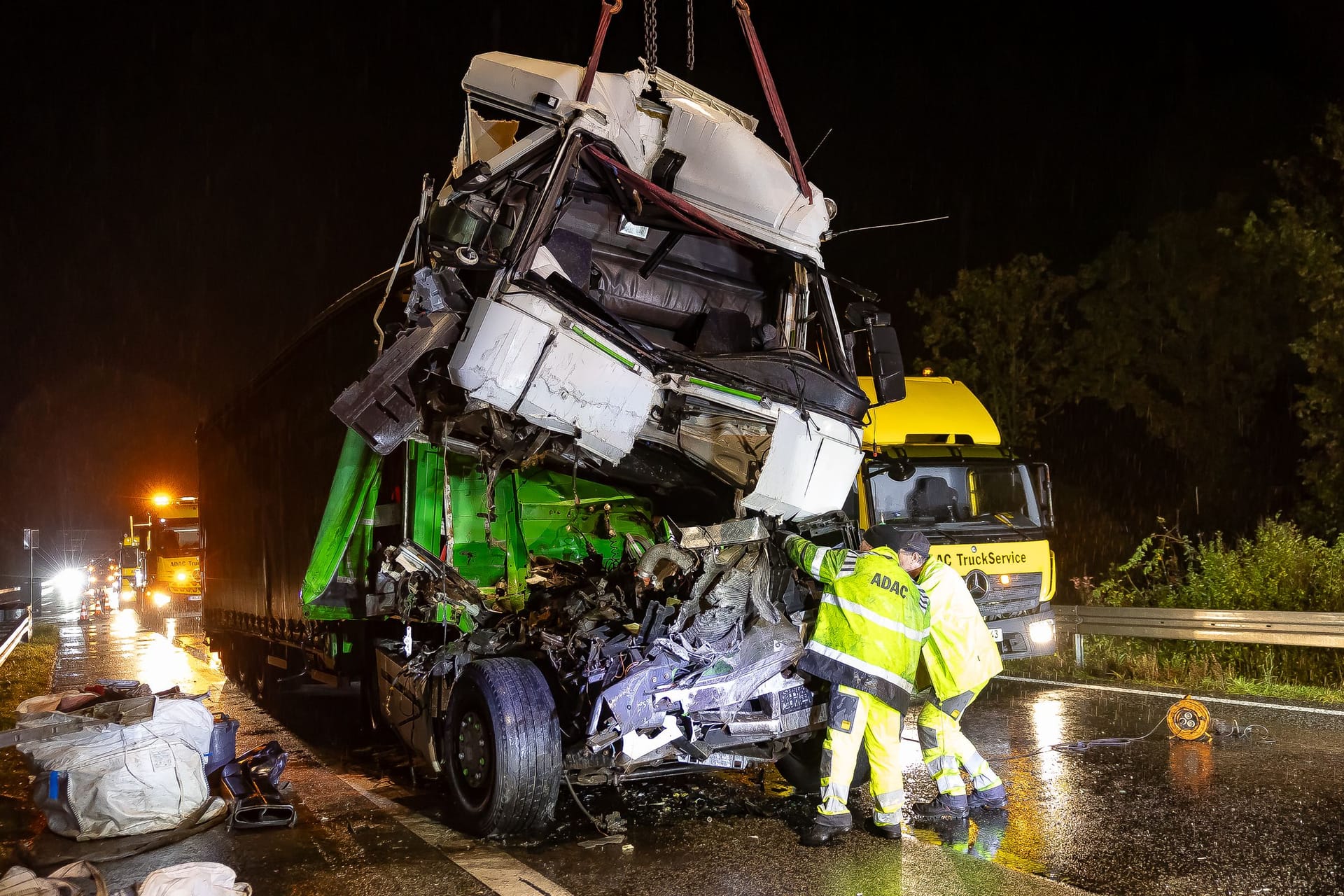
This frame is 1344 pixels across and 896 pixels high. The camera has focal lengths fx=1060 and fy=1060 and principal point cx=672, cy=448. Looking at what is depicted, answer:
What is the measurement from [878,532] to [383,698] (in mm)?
3335

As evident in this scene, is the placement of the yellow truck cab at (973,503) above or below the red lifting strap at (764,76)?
below

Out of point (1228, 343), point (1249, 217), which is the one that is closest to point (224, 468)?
point (1249, 217)

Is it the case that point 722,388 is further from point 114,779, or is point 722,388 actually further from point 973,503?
point 973,503

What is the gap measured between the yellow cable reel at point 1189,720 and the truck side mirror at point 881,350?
112 inches

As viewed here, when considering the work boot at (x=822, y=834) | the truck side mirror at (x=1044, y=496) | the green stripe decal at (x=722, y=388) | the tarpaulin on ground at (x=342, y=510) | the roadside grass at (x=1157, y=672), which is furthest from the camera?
the truck side mirror at (x=1044, y=496)

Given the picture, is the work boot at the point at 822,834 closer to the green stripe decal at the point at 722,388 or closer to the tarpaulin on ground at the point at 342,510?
the green stripe decal at the point at 722,388

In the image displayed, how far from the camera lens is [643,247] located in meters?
5.73

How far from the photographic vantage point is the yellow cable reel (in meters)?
6.54

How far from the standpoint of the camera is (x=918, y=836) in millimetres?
4859

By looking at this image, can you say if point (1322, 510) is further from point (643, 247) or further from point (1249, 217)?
point (643, 247)

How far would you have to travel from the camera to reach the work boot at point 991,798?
5.20 m

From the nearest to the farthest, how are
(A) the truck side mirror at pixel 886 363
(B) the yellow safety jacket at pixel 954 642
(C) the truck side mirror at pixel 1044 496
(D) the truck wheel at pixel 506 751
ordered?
(D) the truck wheel at pixel 506 751 < (B) the yellow safety jacket at pixel 954 642 < (A) the truck side mirror at pixel 886 363 < (C) the truck side mirror at pixel 1044 496

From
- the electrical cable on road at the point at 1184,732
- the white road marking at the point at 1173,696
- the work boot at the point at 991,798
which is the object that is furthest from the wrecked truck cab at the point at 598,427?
the white road marking at the point at 1173,696

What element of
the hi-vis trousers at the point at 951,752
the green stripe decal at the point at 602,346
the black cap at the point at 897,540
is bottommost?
the hi-vis trousers at the point at 951,752
